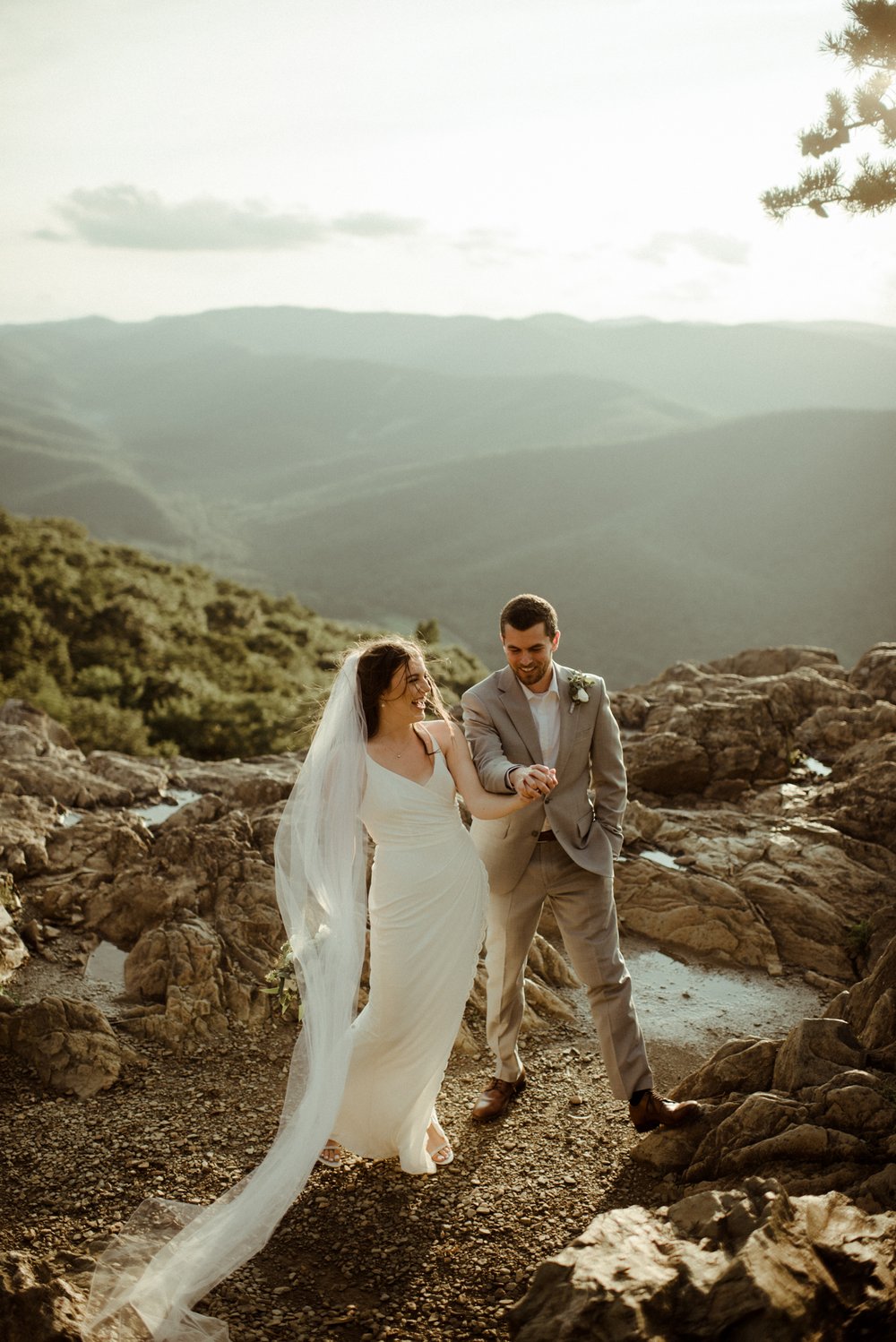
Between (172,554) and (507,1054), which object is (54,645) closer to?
(507,1054)

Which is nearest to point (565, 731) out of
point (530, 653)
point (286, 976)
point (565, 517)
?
point (530, 653)

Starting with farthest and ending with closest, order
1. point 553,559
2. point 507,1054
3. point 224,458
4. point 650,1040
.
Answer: point 224,458
point 553,559
point 650,1040
point 507,1054

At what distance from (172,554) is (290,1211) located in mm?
88967

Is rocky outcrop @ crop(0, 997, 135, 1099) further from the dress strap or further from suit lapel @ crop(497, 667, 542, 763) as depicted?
suit lapel @ crop(497, 667, 542, 763)

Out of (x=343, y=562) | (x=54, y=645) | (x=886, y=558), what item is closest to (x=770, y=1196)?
(x=54, y=645)

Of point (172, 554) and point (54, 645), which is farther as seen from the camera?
point (172, 554)

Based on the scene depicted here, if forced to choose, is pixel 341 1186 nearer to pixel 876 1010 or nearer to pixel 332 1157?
pixel 332 1157

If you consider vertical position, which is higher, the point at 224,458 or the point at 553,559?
the point at 224,458

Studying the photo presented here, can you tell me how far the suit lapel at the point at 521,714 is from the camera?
4.94 m

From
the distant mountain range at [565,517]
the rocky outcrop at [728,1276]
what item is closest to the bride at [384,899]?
the rocky outcrop at [728,1276]

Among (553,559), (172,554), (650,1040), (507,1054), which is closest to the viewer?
(507,1054)

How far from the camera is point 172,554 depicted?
89.6 metres

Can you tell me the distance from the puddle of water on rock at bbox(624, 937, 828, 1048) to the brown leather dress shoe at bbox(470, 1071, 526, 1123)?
134cm

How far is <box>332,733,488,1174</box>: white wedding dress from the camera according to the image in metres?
4.62
